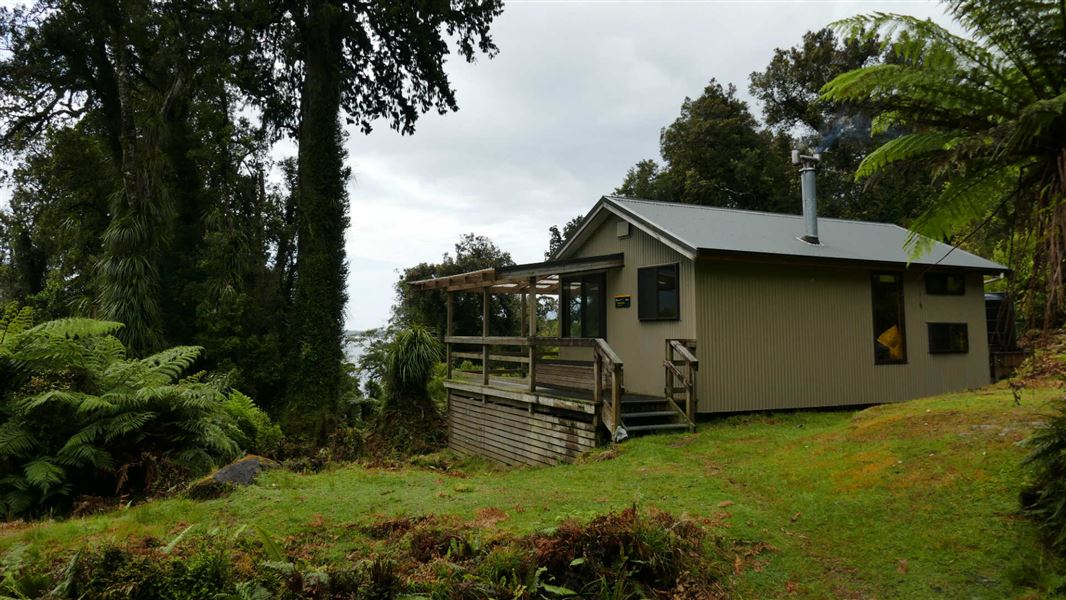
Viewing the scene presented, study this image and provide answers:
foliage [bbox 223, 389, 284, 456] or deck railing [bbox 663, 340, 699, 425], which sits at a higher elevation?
deck railing [bbox 663, 340, 699, 425]

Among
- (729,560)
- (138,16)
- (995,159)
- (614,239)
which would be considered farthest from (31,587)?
(138,16)

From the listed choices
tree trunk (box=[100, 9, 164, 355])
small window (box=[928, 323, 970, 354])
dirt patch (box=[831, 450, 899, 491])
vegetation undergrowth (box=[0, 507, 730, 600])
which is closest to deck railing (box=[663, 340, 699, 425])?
dirt patch (box=[831, 450, 899, 491])

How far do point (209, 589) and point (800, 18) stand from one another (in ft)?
98.1

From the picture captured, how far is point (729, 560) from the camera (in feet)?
14.9

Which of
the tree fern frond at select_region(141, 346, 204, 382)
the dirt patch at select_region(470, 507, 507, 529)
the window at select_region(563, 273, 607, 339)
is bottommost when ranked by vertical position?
the dirt patch at select_region(470, 507, 507, 529)

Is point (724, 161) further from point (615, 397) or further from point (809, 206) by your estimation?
point (615, 397)

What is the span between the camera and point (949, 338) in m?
13.3

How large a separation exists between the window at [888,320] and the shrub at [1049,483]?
8265mm

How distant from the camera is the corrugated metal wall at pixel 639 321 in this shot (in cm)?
1099

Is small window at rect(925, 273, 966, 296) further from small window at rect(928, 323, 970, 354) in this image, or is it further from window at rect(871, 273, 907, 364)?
window at rect(871, 273, 907, 364)

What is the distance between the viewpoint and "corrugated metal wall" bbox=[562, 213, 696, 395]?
10992mm

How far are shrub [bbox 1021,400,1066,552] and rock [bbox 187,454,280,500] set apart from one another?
21.3ft

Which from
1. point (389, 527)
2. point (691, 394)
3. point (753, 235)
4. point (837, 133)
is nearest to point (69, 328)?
point (389, 527)

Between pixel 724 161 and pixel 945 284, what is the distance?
15.5 meters
